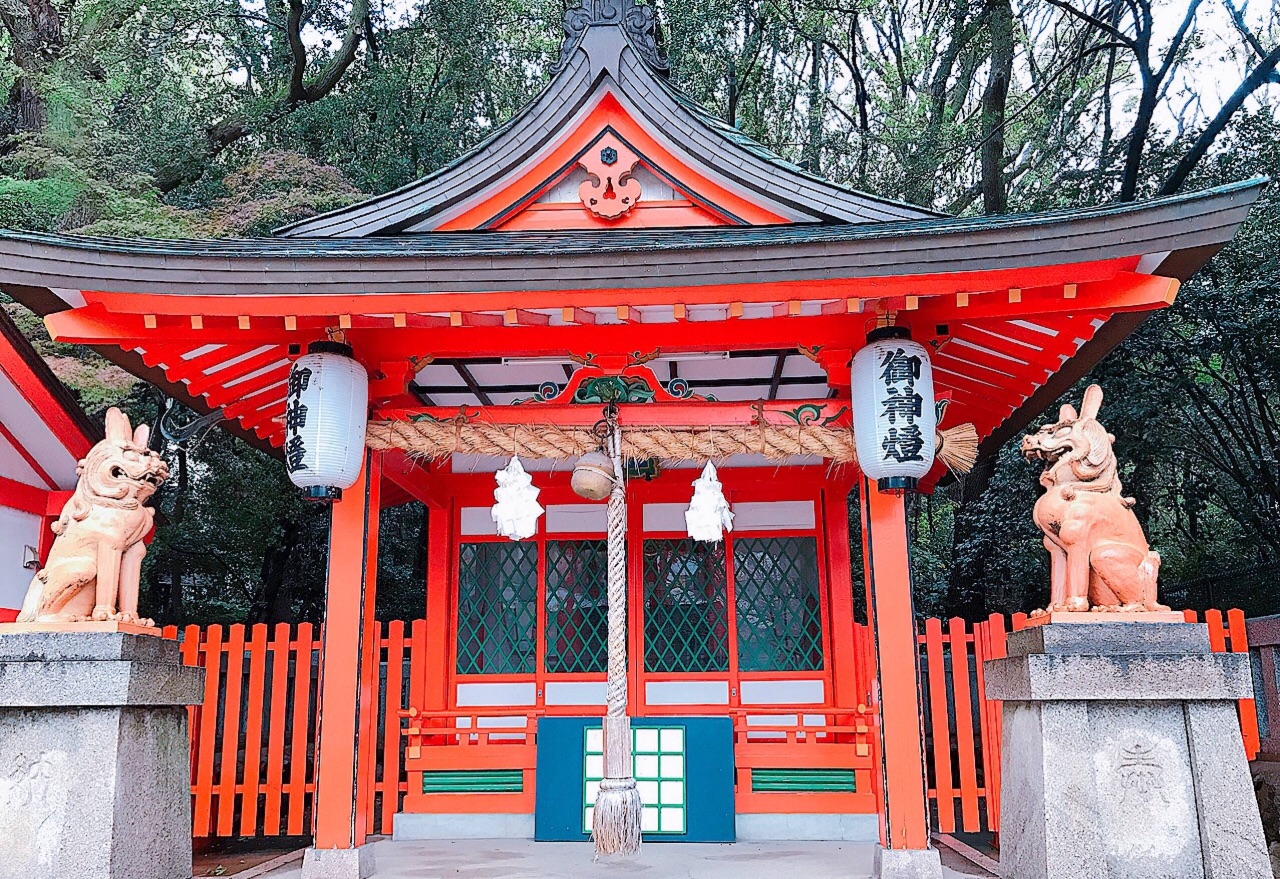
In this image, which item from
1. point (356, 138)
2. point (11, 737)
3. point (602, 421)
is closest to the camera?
point (11, 737)

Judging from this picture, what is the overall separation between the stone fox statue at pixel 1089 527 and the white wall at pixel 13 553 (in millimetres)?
7543

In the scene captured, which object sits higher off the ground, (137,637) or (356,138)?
(356,138)

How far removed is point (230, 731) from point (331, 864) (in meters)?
2.00

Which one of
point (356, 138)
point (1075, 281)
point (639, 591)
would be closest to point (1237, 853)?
point (1075, 281)

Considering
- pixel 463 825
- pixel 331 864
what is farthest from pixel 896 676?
pixel 463 825

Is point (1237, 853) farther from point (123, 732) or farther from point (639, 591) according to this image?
point (123, 732)

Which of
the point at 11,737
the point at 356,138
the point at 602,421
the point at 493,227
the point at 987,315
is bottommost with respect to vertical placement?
the point at 11,737

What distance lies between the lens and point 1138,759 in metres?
4.45

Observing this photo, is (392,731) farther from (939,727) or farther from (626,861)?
(939,727)

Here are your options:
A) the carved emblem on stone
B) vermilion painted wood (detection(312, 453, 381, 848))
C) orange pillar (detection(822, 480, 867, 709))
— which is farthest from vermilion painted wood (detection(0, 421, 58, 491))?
the carved emblem on stone

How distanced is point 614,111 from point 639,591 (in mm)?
3757

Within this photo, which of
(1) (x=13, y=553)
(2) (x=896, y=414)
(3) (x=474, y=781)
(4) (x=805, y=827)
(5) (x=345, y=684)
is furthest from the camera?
(1) (x=13, y=553)

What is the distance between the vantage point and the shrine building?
16.7 feet

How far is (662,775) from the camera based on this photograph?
7.12 metres
